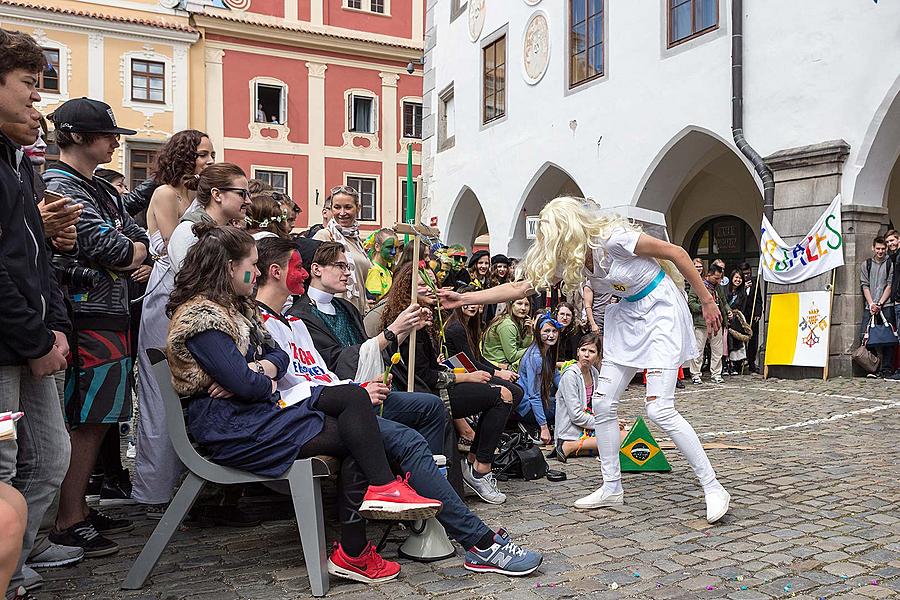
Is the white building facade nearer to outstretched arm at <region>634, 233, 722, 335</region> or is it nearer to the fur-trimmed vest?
outstretched arm at <region>634, 233, 722, 335</region>

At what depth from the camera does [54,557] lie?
359 cm

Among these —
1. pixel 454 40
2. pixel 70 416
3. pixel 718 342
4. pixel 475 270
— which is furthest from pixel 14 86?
pixel 454 40

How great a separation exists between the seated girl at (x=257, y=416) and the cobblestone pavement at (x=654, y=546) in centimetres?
34

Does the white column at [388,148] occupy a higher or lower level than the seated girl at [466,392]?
higher

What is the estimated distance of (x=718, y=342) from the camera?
11.6 metres

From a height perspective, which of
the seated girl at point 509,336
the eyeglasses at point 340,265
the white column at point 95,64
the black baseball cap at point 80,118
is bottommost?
the seated girl at point 509,336

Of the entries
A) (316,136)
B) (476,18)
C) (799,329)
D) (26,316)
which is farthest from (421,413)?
(316,136)

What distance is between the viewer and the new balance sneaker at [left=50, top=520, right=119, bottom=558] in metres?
3.74

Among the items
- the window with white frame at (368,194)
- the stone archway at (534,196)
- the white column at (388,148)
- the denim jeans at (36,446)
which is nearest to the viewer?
the denim jeans at (36,446)

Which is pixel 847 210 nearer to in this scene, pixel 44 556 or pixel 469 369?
pixel 469 369

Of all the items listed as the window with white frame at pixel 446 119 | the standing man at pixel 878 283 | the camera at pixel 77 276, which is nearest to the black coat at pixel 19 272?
the camera at pixel 77 276

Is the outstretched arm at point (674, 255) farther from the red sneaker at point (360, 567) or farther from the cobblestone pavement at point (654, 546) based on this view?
the red sneaker at point (360, 567)

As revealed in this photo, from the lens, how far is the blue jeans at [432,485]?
11.5 feet

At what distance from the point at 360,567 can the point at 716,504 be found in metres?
2.01
